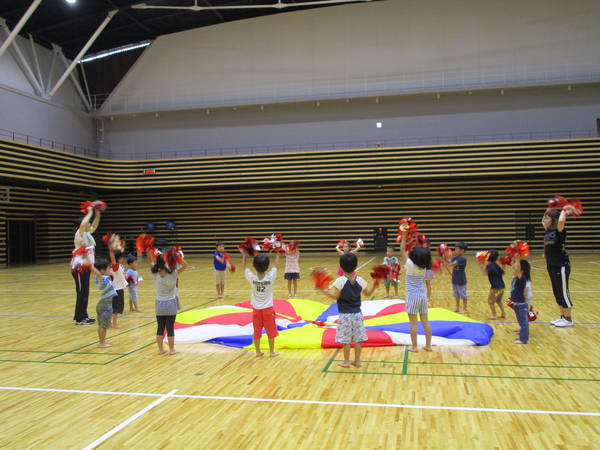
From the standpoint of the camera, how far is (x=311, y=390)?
15.5 ft

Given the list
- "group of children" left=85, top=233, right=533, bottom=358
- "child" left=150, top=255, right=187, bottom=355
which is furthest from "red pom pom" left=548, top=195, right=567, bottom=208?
"child" left=150, top=255, right=187, bottom=355

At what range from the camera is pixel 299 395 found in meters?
4.59

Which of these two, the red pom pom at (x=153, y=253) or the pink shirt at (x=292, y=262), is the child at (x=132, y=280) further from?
the pink shirt at (x=292, y=262)

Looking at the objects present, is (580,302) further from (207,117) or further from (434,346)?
(207,117)

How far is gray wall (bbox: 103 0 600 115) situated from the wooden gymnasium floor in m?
19.9

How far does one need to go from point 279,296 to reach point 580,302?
6.44 meters

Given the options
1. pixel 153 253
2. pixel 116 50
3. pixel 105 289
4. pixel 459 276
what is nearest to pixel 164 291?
pixel 153 253

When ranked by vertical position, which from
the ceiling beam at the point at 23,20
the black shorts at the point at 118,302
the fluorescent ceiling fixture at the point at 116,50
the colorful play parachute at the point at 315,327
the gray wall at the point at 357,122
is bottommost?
the colorful play parachute at the point at 315,327

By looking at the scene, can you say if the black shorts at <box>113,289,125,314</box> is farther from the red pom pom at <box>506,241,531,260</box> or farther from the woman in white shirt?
the red pom pom at <box>506,241,531,260</box>

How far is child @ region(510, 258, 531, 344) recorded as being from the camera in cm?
626

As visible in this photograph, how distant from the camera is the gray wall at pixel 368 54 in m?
23.4

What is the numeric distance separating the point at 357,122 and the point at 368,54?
3.68m

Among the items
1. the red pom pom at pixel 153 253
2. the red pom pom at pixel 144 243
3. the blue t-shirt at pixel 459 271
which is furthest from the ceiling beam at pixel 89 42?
the blue t-shirt at pixel 459 271

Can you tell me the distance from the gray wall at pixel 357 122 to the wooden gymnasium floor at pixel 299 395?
1893cm
